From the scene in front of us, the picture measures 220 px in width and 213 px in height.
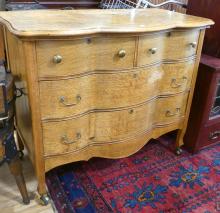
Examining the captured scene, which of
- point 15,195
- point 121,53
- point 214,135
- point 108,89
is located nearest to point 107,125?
point 108,89

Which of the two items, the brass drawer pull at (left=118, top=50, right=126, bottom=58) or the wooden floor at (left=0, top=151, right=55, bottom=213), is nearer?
the brass drawer pull at (left=118, top=50, right=126, bottom=58)

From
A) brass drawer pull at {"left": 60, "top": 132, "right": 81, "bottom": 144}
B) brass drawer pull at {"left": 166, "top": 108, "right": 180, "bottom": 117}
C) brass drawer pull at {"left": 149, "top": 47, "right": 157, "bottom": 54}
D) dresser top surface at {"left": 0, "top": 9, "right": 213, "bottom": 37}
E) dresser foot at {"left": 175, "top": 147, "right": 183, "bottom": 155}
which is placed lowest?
dresser foot at {"left": 175, "top": 147, "right": 183, "bottom": 155}

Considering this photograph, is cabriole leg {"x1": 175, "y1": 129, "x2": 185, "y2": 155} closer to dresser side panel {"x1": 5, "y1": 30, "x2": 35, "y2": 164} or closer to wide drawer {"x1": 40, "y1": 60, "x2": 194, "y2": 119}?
wide drawer {"x1": 40, "y1": 60, "x2": 194, "y2": 119}

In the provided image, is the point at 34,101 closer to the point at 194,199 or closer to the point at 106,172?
the point at 106,172

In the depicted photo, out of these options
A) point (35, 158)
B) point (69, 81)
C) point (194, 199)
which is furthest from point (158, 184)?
point (69, 81)

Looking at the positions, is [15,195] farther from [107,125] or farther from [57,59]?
[57,59]

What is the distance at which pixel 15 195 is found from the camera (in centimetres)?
152

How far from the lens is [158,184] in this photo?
1656 millimetres

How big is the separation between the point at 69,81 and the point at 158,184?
0.90 m

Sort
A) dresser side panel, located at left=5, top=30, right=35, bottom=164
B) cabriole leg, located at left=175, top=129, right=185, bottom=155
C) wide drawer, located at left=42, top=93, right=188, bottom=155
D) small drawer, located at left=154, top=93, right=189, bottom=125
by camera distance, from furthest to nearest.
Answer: cabriole leg, located at left=175, top=129, right=185, bottom=155 < small drawer, located at left=154, top=93, right=189, bottom=125 < wide drawer, located at left=42, top=93, right=188, bottom=155 < dresser side panel, located at left=5, top=30, right=35, bottom=164

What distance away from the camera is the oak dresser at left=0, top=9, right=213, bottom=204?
1140 millimetres

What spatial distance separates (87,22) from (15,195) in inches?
41.0

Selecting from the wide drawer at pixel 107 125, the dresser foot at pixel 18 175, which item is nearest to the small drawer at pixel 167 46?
the wide drawer at pixel 107 125

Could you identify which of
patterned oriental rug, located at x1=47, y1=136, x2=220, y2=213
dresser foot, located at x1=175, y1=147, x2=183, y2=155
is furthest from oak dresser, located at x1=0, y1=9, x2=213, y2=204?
dresser foot, located at x1=175, y1=147, x2=183, y2=155
